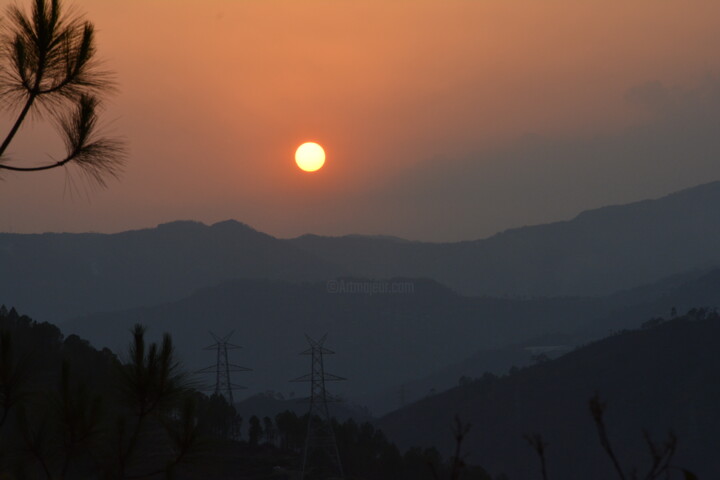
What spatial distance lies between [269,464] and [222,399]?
32.5 metres

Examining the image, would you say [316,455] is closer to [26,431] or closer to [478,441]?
[26,431]

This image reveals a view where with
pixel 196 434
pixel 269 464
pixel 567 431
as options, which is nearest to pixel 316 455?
pixel 269 464

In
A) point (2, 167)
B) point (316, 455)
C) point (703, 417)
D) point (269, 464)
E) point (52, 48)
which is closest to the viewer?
point (2, 167)

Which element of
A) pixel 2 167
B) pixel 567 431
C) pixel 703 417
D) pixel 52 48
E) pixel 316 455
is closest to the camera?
pixel 2 167

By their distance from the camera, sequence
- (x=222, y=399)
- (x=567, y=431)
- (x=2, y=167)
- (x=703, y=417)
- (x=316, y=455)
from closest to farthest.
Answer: (x=2, y=167), (x=316, y=455), (x=222, y=399), (x=703, y=417), (x=567, y=431)

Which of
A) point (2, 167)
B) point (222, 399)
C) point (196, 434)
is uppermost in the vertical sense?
point (222, 399)

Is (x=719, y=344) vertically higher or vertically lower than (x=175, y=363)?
higher

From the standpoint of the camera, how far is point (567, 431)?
187 m

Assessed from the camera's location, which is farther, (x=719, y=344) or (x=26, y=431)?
(x=719, y=344)

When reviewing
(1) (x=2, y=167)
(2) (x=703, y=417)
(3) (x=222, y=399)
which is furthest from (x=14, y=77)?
(2) (x=703, y=417)

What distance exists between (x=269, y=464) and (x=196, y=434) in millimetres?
73663

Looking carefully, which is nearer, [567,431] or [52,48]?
[52,48]

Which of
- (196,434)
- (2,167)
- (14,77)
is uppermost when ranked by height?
(14,77)

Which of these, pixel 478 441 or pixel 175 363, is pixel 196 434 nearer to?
pixel 175 363
